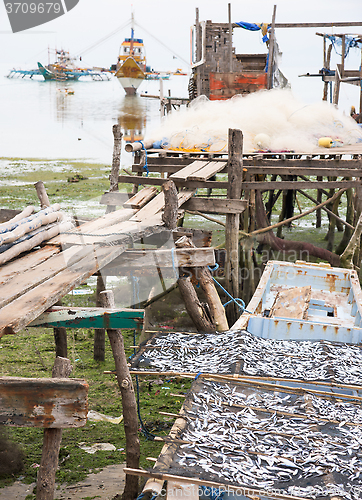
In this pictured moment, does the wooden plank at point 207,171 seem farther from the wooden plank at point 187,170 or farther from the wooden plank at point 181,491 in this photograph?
the wooden plank at point 181,491

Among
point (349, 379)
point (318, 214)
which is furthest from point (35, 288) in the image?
point (318, 214)

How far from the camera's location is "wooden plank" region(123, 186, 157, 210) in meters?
7.37

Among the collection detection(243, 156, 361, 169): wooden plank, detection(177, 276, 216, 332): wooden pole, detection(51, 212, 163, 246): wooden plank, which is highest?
detection(243, 156, 361, 169): wooden plank

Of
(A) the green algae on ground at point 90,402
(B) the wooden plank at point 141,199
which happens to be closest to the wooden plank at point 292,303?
(A) the green algae on ground at point 90,402

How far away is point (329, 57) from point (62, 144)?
85.6 ft

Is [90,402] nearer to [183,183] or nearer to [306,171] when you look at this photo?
[183,183]

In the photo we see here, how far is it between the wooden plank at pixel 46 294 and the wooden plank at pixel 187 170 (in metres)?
2.90

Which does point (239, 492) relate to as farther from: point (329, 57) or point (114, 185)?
point (329, 57)

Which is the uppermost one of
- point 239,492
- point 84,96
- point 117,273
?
point 84,96

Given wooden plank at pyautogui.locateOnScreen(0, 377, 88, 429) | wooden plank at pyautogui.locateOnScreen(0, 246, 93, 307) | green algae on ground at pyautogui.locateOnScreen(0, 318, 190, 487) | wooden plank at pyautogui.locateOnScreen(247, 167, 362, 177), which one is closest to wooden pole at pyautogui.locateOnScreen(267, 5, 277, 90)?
wooden plank at pyautogui.locateOnScreen(247, 167, 362, 177)

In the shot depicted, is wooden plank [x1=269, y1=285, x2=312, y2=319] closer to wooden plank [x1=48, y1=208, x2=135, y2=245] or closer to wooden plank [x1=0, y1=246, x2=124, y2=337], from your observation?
wooden plank [x1=48, y1=208, x2=135, y2=245]

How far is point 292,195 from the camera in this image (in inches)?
610

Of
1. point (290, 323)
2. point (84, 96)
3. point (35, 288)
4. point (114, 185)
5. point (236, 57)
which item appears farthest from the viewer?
point (84, 96)

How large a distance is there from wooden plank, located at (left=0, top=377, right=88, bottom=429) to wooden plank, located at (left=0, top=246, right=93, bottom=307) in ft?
2.44
